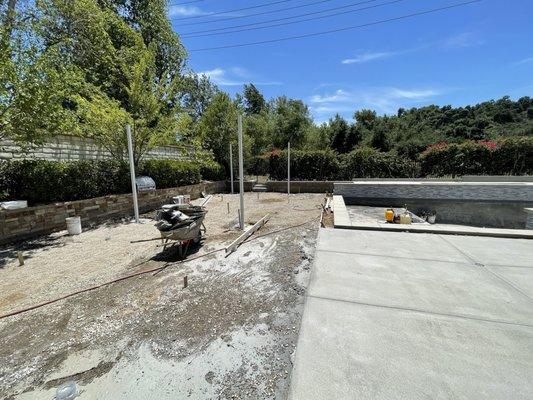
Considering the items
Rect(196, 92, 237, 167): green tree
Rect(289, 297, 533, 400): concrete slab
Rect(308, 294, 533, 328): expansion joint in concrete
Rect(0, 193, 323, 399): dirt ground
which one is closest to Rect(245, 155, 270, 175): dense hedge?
Rect(196, 92, 237, 167): green tree

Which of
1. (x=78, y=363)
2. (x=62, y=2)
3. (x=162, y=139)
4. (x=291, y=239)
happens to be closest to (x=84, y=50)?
(x=62, y=2)

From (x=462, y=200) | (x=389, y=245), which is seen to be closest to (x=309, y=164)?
(x=462, y=200)

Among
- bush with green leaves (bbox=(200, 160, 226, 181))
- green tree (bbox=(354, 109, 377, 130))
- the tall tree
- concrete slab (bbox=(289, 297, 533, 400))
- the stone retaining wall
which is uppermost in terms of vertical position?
the tall tree

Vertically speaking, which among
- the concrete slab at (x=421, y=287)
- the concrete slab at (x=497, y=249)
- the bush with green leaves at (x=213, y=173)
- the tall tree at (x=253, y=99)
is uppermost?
the tall tree at (x=253, y=99)

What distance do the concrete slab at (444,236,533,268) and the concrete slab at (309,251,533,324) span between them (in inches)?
20.6

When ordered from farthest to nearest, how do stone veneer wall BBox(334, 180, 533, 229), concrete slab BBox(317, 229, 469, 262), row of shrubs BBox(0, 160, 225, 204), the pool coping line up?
stone veneer wall BBox(334, 180, 533, 229) → row of shrubs BBox(0, 160, 225, 204) → the pool coping → concrete slab BBox(317, 229, 469, 262)

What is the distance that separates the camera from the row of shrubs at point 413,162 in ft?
44.6

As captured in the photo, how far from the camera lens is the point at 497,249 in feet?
15.4

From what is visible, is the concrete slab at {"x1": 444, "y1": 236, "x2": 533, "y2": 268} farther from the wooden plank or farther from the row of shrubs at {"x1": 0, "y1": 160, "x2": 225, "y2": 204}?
the row of shrubs at {"x1": 0, "y1": 160, "x2": 225, "y2": 204}

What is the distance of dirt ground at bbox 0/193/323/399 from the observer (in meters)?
2.23

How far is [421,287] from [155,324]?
3.10m

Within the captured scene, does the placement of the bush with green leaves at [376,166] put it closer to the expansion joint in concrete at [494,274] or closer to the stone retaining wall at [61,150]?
the expansion joint in concrete at [494,274]

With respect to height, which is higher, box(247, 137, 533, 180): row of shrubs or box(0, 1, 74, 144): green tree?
box(0, 1, 74, 144): green tree

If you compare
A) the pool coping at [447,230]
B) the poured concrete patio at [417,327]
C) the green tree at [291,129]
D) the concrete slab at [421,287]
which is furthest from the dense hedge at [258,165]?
the concrete slab at [421,287]
